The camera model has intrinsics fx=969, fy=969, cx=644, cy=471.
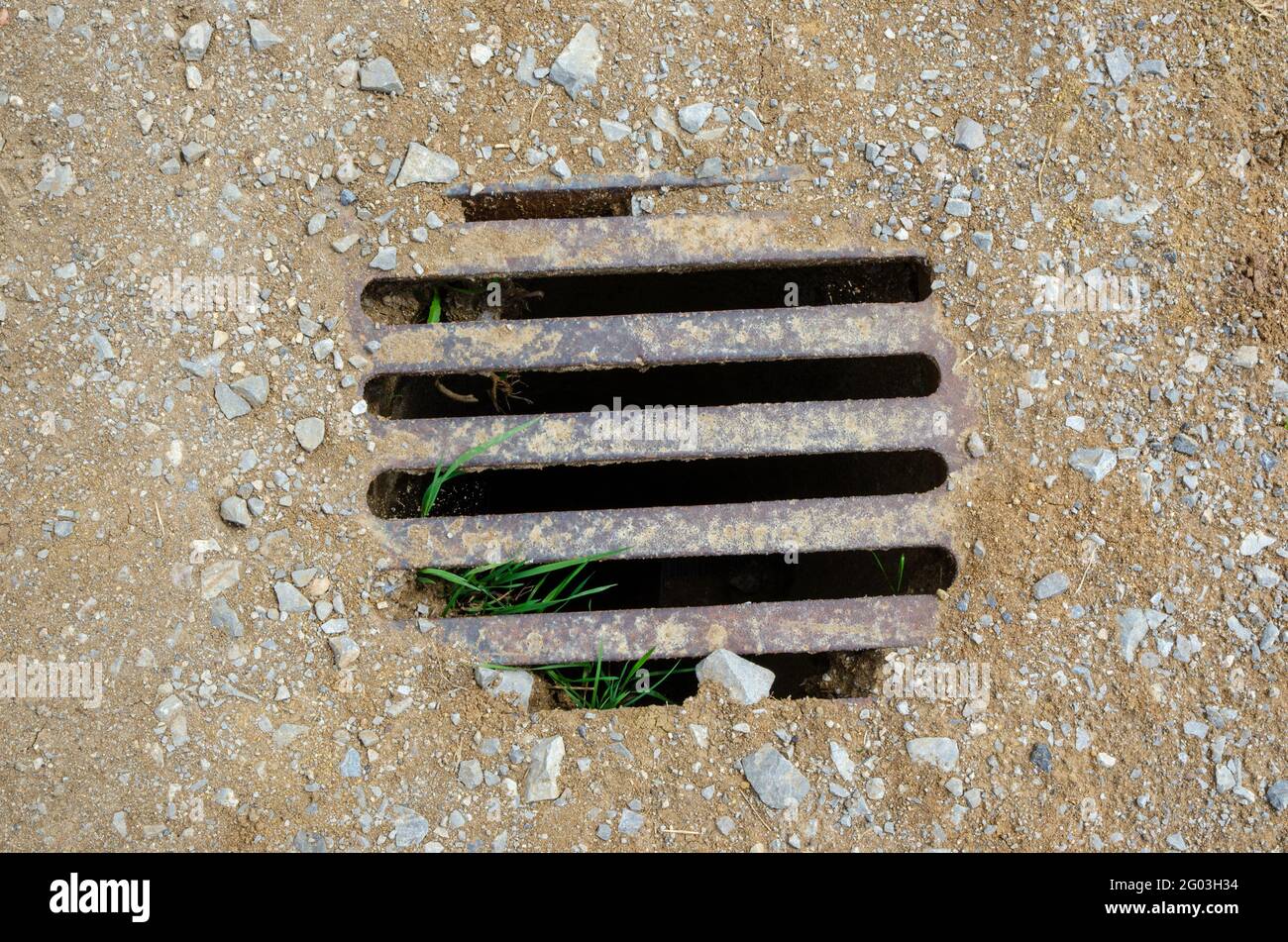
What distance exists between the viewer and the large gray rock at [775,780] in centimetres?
175

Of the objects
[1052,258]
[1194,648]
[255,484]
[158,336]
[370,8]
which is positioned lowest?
[1194,648]

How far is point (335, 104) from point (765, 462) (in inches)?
54.1

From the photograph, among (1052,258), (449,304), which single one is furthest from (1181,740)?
(449,304)

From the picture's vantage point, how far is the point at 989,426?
189 centimetres

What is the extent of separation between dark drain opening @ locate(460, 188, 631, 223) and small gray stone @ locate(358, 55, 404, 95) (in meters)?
0.27

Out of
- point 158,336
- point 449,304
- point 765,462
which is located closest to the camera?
point 158,336

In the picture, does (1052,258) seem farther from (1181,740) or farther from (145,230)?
(145,230)

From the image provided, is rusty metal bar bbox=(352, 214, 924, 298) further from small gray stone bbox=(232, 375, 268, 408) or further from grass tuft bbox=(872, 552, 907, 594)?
grass tuft bbox=(872, 552, 907, 594)

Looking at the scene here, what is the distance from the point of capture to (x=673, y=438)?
190 cm

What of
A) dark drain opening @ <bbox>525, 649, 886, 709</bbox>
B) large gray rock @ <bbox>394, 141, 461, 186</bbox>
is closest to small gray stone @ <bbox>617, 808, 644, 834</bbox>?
dark drain opening @ <bbox>525, 649, 886, 709</bbox>

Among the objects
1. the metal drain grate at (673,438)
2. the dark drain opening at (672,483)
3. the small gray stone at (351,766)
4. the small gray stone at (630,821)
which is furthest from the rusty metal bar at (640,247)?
the small gray stone at (630,821)

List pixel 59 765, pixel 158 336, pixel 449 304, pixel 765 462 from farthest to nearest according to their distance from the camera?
1. pixel 765 462
2. pixel 449 304
3. pixel 158 336
4. pixel 59 765

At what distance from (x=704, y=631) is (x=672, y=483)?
37.4 inches

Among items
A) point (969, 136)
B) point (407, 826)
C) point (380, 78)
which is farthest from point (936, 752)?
point (380, 78)
